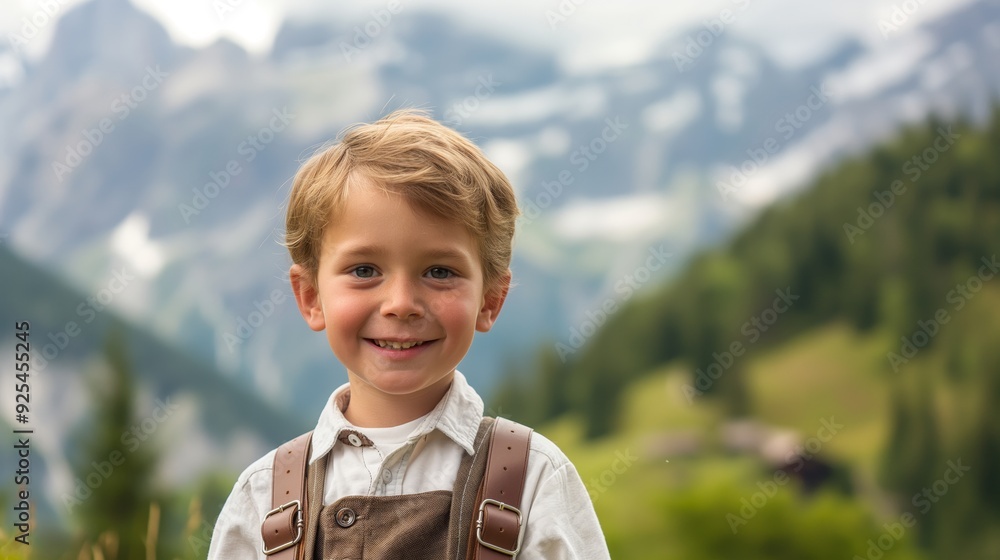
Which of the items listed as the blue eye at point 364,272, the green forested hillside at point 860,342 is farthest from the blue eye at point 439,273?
the green forested hillside at point 860,342

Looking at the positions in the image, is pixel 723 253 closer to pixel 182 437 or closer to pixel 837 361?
pixel 837 361

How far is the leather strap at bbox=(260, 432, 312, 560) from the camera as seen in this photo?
181 cm

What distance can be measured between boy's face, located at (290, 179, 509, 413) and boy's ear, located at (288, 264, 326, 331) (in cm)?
10

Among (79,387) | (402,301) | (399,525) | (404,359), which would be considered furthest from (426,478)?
(79,387)

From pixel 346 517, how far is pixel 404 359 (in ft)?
1.00

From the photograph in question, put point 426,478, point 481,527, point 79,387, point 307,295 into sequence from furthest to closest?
point 79,387
point 307,295
point 426,478
point 481,527

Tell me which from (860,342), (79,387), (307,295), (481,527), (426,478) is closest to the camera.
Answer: (481,527)

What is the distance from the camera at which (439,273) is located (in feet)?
5.99

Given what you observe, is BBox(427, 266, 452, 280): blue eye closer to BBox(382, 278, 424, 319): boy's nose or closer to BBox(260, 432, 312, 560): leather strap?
BBox(382, 278, 424, 319): boy's nose

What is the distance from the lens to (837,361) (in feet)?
37.8

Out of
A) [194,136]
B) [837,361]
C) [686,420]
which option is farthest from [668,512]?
[194,136]

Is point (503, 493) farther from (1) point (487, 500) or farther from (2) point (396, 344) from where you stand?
(2) point (396, 344)

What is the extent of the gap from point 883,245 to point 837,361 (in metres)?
1.60

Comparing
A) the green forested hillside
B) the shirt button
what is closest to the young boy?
the shirt button
